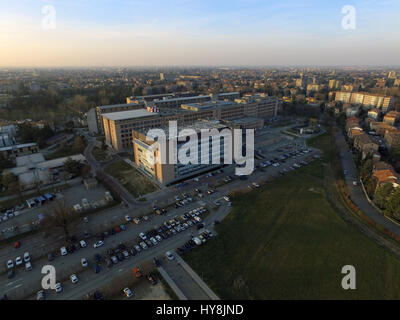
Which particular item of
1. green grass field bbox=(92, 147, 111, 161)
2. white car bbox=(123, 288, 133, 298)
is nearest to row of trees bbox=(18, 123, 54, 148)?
green grass field bbox=(92, 147, 111, 161)

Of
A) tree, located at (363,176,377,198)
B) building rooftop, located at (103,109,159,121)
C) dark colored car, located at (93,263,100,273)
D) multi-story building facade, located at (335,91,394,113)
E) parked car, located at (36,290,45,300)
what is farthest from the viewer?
multi-story building facade, located at (335,91,394,113)

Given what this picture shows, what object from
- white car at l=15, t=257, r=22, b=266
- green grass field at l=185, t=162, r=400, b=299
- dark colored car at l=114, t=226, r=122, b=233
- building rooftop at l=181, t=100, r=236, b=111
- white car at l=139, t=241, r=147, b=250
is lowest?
green grass field at l=185, t=162, r=400, b=299

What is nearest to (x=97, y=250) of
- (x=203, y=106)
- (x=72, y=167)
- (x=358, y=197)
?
(x=72, y=167)

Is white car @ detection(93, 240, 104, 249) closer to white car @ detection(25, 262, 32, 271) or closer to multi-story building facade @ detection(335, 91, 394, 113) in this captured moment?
white car @ detection(25, 262, 32, 271)

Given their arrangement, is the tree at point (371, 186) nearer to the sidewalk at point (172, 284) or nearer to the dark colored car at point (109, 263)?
the sidewalk at point (172, 284)

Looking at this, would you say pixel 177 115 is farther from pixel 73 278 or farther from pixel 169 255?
pixel 73 278

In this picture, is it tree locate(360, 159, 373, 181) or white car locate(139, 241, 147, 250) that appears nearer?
white car locate(139, 241, 147, 250)

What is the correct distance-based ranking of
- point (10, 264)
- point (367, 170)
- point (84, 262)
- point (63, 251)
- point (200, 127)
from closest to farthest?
point (10, 264) → point (84, 262) → point (63, 251) → point (367, 170) → point (200, 127)
